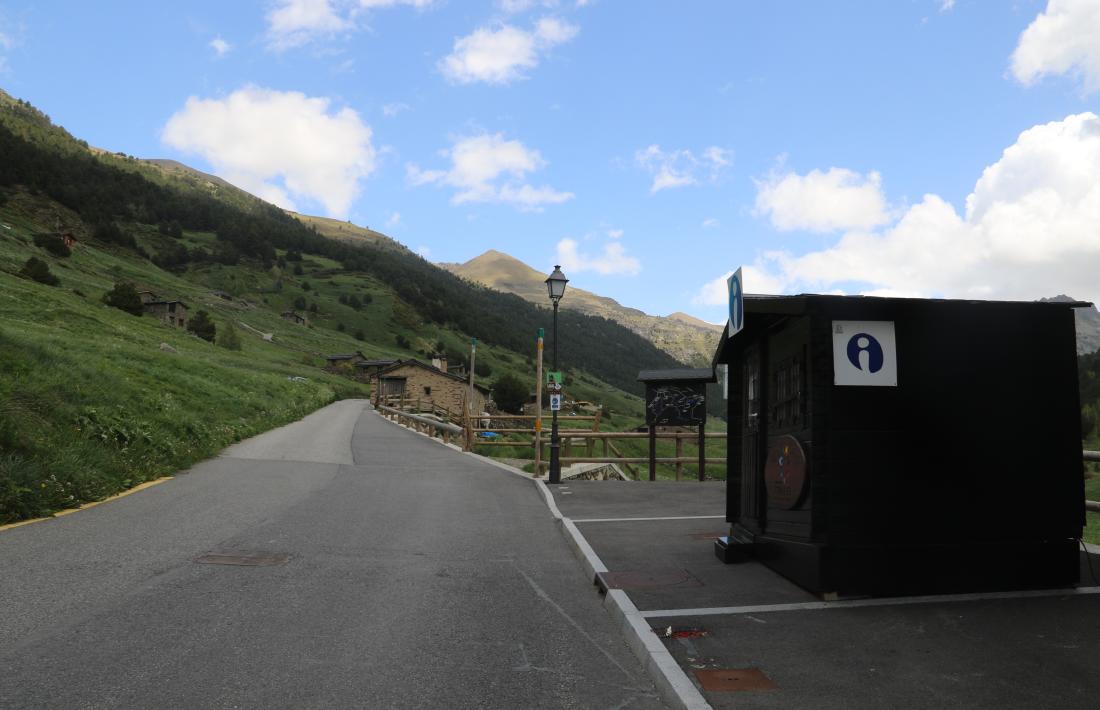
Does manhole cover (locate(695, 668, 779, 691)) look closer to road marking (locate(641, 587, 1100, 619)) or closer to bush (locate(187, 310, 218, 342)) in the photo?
road marking (locate(641, 587, 1100, 619))

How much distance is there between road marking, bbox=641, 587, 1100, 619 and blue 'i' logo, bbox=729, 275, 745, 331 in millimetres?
2401

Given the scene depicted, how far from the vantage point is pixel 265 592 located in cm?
620

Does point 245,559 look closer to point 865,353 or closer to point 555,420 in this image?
point 865,353

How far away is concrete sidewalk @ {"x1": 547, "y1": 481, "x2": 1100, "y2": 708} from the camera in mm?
4068

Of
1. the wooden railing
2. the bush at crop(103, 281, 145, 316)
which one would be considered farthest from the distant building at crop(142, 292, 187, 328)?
the wooden railing

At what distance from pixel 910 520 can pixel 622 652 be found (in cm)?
282

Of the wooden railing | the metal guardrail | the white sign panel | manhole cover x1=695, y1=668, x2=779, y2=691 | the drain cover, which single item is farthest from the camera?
the metal guardrail

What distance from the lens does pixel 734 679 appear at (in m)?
4.38

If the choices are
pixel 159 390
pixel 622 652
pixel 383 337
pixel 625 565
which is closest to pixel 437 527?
pixel 625 565

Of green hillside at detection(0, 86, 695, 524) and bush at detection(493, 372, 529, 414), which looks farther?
bush at detection(493, 372, 529, 414)

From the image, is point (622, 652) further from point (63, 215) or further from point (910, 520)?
point (63, 215)

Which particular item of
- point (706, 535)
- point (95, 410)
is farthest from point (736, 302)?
point (95, 410)

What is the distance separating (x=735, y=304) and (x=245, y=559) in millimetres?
5558

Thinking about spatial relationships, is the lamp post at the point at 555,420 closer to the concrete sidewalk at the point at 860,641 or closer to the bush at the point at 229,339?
the concrete sidewalk at the point at 860,641
